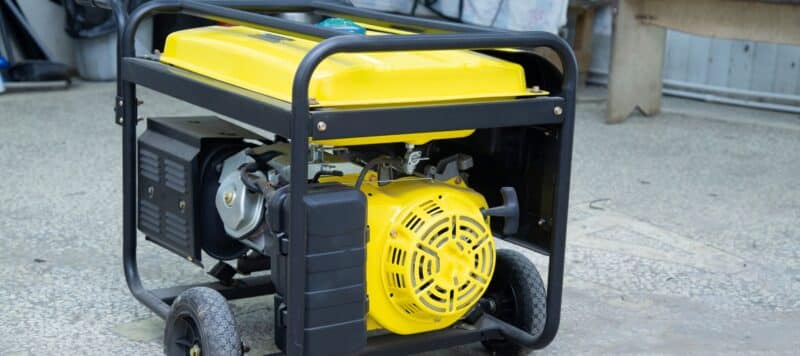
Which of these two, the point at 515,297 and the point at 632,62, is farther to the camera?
the point at 632,62

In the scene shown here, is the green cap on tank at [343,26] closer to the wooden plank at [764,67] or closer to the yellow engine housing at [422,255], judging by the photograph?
the yellow engine housing at [422,255]

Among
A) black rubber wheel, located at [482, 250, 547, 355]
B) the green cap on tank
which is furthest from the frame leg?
the green cap on tank

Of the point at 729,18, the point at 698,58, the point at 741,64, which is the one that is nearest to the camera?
the point at 729,18

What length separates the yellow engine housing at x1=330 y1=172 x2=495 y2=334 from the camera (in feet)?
7.56

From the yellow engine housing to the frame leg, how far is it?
11.8 feet

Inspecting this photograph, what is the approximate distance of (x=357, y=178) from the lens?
2.45 meters

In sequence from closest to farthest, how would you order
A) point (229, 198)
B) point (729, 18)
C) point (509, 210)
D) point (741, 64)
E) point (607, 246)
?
1. point (509, 210)
2. point (229, 198)
3. point (607, 246)
4. point (729, 18)
5. point (741, 64)

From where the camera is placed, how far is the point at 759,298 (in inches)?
128

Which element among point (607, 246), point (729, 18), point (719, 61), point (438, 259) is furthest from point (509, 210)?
point (719, 61)

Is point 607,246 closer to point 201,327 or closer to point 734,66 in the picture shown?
point 201,327

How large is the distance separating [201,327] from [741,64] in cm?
508

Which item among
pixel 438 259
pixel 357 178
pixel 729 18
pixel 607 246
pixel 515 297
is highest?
pixel 729 18

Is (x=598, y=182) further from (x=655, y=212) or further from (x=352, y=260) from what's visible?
(x=352, y=260)

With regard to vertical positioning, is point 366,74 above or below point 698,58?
above
